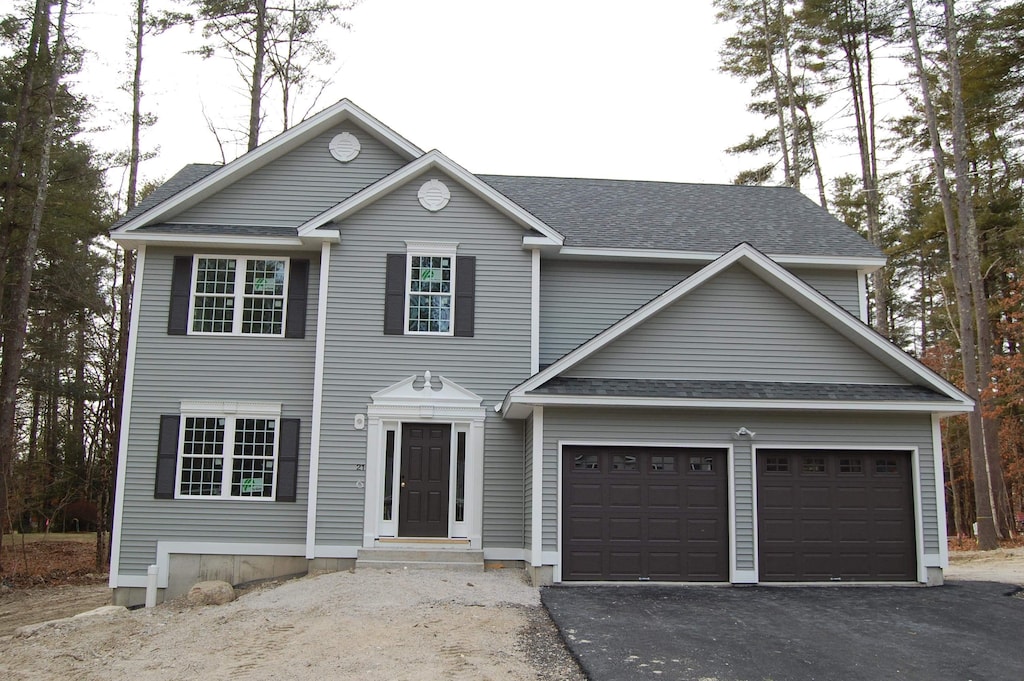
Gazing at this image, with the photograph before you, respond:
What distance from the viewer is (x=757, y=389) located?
12461mm

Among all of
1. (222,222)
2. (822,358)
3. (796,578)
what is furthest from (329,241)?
(796,578)

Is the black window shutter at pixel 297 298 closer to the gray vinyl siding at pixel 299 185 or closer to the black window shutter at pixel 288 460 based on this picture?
the gray vinyl siding at pixel 299 185

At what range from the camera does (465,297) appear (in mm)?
13844

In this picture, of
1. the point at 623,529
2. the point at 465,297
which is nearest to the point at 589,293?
the point at 465,297

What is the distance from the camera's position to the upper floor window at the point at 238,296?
13984mm

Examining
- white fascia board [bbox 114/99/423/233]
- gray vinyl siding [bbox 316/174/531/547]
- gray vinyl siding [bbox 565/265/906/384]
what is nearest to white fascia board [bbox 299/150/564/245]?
gray vinyl siding [bbox 316/174/531/547]

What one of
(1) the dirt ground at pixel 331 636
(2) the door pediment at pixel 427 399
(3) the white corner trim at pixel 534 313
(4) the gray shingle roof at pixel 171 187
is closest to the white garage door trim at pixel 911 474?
(1) the dirt ground at pixel 331 636

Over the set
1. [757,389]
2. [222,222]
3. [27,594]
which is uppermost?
[222,222]

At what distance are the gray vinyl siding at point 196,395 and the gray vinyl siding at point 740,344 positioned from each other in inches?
208

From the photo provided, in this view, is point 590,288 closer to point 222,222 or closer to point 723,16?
point 222,222

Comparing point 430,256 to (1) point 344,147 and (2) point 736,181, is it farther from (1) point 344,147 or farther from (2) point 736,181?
(2) point 736,181

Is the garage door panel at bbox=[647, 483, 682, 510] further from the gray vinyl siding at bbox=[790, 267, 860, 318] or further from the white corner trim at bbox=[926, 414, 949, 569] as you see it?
the gray vinyl siding at bbox=[790, 267, 860, 318]

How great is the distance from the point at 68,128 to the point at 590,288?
1420 cm

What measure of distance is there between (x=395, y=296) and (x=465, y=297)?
3.74ft
